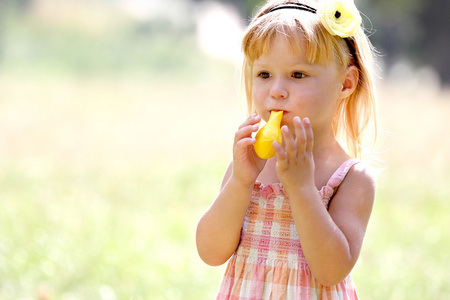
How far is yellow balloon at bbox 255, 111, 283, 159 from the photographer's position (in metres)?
1.91

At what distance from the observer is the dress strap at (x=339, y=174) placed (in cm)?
199

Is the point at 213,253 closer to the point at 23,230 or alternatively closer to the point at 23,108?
the point at 23,230

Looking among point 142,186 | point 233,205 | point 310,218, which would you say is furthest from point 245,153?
point 142,186

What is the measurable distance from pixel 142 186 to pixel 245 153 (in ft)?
15.6

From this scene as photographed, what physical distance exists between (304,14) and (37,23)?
24.3 meters

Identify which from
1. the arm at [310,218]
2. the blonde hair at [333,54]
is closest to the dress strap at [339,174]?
the arm at [310,218]

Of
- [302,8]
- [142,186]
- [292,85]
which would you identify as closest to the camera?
[292,85]

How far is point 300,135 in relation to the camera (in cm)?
184

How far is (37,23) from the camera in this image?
24.9 metres

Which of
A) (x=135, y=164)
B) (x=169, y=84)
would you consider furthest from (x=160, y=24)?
(x=135, y=164)

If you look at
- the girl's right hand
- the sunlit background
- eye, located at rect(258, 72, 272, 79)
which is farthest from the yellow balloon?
the sunlit background

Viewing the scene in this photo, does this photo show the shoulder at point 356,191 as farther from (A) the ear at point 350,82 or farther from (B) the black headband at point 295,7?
(B) the black headband at point 295,7

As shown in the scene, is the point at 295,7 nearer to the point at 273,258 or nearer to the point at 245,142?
the point at 245,142

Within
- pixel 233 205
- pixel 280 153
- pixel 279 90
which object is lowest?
pixel 233 205
